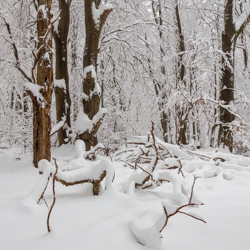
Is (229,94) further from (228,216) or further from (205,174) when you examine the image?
(228,216)

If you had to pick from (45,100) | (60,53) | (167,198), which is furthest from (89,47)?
(167,198)

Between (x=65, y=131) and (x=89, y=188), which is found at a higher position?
(x=65, y=131)

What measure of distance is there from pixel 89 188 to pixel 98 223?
718mm

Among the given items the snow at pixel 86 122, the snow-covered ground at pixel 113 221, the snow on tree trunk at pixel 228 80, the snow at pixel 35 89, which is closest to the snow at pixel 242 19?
the snow on tree trunk at pixel 228 80

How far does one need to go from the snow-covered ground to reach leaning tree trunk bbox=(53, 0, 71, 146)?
2.94 meters

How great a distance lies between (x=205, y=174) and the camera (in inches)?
108

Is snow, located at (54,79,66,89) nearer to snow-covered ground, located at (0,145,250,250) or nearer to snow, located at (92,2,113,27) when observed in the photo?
snow, located at (92,2,113,27)

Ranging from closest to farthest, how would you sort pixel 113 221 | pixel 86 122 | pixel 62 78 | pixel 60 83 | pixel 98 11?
pixel 113 221
pixel 86 122
pixel 98 11
pixel 60 83
pixel 62 78

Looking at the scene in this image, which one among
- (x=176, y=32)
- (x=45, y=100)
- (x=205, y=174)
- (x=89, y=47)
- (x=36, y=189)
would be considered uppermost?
(x=176, y=32)

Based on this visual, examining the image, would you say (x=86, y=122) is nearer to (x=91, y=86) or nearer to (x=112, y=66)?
(x=91, y=86)

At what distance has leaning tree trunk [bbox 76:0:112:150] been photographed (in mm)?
4297

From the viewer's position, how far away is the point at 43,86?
3.21 meters

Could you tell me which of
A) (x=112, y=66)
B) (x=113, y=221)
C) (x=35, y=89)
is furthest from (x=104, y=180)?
(x=112, y=66)

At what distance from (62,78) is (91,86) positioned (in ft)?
3.33
